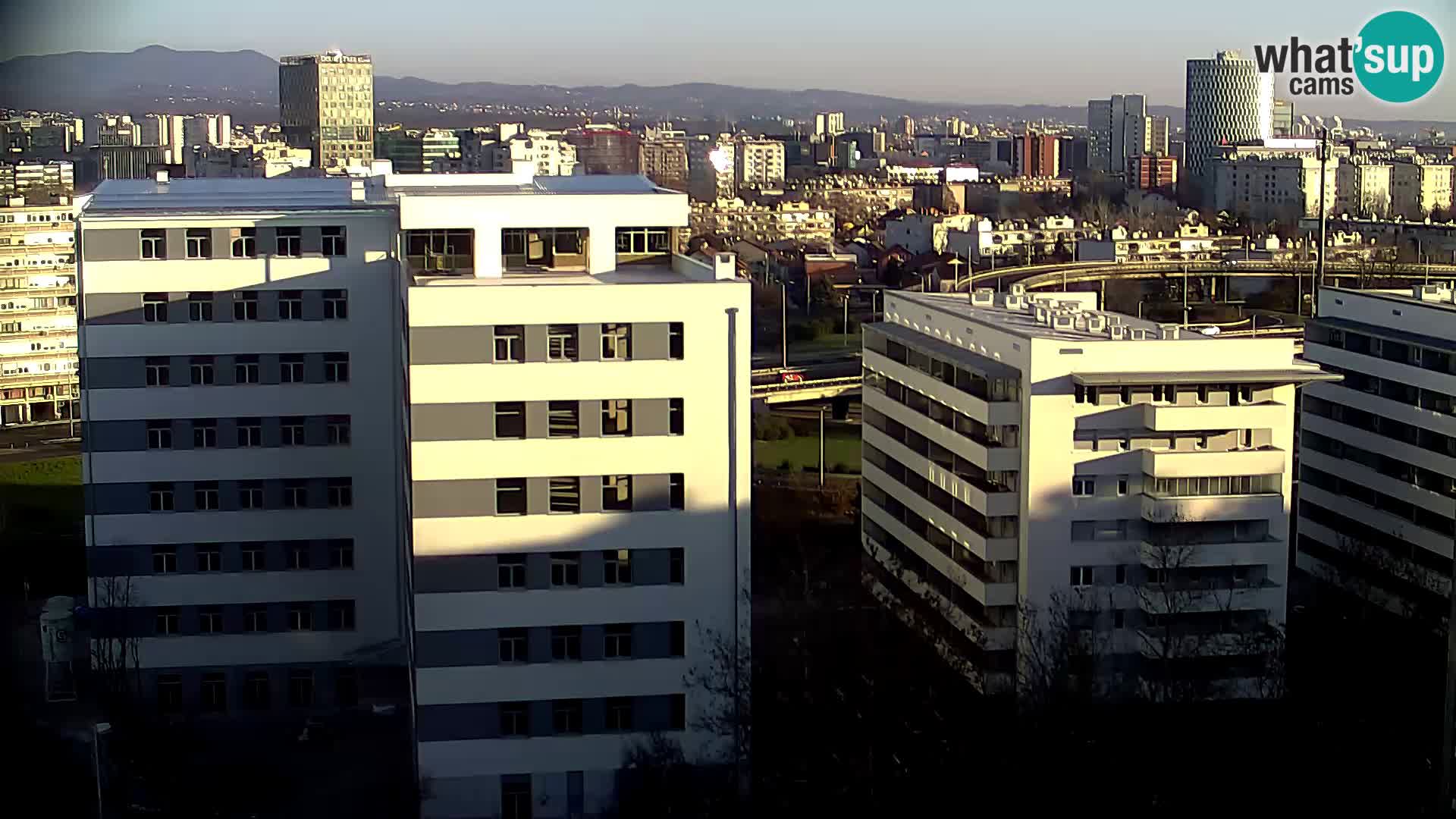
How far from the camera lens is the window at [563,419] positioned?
4.32 meters

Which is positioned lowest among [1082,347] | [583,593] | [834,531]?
[834,531]

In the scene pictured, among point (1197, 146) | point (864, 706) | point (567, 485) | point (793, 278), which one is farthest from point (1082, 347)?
point (1197, 146)

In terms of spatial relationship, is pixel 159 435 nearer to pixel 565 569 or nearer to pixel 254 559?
pixel 254 559

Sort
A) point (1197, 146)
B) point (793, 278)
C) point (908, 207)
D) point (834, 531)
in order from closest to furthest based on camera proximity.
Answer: point (834, 531), point (793, 278), point (908, 207), point (1197, 146)

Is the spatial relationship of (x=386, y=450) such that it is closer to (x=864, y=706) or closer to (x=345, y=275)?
(x=345, y=275)

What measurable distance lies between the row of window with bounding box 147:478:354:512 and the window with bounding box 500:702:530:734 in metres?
1.14

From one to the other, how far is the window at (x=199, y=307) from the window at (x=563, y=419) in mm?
1362

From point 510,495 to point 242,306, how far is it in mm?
1316

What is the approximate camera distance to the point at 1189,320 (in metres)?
16.0

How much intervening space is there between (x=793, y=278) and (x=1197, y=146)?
22281 mm

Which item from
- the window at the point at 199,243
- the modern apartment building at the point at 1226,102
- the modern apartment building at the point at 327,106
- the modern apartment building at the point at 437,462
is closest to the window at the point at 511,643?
the modern apartment building at the point at 437,462

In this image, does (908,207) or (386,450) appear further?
(908,207)

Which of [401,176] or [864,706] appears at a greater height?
[401,176]

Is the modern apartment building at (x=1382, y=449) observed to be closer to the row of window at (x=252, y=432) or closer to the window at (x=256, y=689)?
the row of window at (x=252, y=432)
